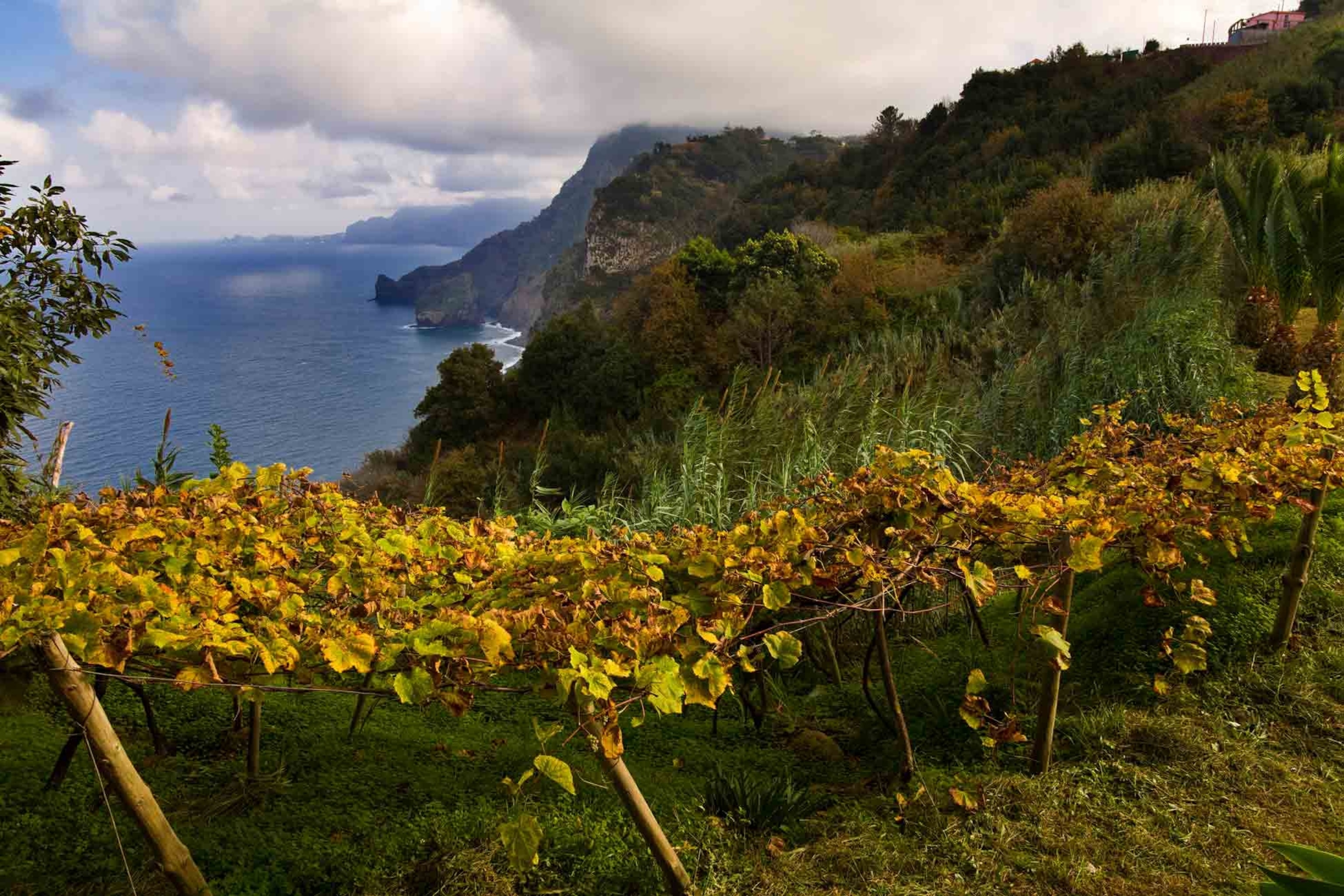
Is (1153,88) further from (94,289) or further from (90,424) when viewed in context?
(90,424)

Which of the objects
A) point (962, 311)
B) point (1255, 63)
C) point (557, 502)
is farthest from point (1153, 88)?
point (557, 502)

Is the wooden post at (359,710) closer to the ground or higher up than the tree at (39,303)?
closer to the ground

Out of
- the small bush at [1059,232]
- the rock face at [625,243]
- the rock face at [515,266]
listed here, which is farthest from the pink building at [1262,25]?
the rock face at [515,266]

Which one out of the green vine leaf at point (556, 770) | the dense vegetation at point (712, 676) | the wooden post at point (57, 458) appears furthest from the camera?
the wooden post at point (57, 458)

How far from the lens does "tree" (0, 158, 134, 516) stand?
320cm

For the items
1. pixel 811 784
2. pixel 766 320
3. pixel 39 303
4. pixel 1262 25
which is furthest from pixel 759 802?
pixel 1262 25

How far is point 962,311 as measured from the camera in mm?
13945

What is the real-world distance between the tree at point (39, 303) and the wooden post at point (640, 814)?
290 centimetres

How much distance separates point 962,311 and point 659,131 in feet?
518

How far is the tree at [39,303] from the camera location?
320cm

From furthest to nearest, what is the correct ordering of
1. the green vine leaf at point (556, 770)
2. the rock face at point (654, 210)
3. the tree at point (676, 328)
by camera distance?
the rock face at point (654, 210), the tree at point (676, 328), the green vine leaf at point (556, 770)

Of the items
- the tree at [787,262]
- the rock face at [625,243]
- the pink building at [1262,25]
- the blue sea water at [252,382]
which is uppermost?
the pink building at [1262,25]

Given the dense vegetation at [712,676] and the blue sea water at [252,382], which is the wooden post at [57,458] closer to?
the dense vegetation at [712,676]

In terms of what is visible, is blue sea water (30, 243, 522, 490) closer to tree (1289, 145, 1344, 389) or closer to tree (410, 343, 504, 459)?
tree (410, 343, 504, 459)
